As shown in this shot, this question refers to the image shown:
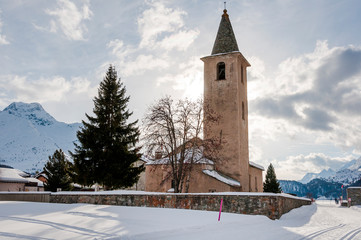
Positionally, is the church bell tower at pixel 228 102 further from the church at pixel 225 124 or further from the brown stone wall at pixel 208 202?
the brown stone wall at pixel 208 202

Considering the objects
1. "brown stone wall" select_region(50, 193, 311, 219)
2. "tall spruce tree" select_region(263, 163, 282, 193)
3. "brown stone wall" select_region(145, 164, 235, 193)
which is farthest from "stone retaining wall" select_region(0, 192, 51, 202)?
"tall spruce tree" select_region(263, 163, 282, 193)

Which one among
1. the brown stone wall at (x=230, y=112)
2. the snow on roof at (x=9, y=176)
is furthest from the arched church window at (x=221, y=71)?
the snow on roof at (x=9, y=176)

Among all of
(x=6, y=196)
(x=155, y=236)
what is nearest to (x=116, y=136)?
(x=6, y=196)

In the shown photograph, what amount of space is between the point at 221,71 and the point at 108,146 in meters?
14.4

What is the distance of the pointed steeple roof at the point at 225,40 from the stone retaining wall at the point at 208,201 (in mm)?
20928

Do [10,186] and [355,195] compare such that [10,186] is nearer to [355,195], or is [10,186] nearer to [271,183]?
[271,183]

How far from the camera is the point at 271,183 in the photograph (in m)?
54.2

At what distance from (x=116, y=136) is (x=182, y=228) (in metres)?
21.6

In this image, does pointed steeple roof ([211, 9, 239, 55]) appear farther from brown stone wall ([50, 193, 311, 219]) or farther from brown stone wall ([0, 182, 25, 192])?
brown stone wall ([0, 182, 25, 192])

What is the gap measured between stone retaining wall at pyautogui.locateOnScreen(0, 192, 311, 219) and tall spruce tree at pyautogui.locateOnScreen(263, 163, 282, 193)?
3669 cm

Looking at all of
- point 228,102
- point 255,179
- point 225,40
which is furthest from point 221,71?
point 255,179

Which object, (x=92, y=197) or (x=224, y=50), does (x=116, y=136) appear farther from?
(x=224, y=50)

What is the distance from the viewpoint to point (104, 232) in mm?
7895

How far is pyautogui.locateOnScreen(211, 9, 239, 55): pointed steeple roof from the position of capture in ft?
115
